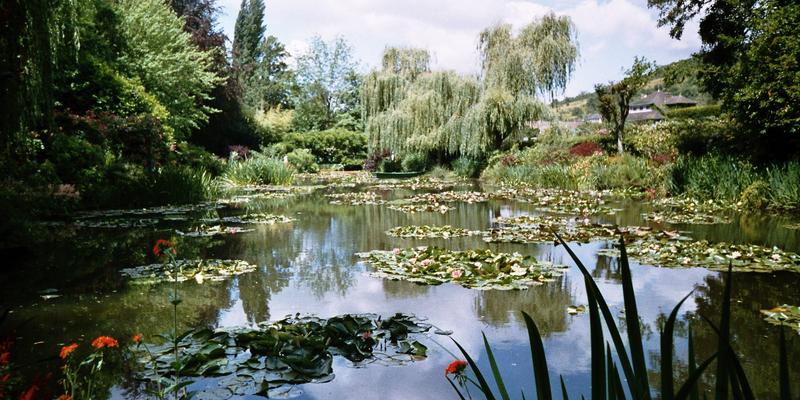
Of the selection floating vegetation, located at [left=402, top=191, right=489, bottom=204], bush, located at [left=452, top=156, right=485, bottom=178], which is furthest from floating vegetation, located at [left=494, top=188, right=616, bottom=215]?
bush, located at [left=452, top=156, right=485, bottom=178]

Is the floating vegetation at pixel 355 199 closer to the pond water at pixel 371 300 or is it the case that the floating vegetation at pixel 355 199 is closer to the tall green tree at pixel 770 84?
the pond water at pixel 371 300

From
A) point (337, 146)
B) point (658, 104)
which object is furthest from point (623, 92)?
point (658, 104)

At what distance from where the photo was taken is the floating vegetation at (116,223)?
8242 millimetres

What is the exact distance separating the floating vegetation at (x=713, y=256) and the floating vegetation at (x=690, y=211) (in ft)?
8.28

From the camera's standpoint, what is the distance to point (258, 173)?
63.0ft

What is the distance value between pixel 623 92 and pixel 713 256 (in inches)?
543

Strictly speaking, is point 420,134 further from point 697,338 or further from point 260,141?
point 697,338

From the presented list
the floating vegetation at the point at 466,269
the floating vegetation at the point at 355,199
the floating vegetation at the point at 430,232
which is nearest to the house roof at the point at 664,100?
the floating vegetation at the point at 355,199

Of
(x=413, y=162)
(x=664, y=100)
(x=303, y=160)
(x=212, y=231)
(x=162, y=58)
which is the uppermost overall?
(x=664, y=100)

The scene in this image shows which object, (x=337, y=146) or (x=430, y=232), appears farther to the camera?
(x=337, y=146)

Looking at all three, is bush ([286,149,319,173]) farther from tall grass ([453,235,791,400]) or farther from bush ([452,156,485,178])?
tall grass ([453,235,791,400])

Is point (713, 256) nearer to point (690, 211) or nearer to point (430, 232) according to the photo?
point (430, 232)

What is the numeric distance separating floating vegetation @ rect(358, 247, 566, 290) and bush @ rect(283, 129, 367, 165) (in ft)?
95.2

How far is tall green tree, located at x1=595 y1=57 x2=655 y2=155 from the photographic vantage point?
17672 millimetres
